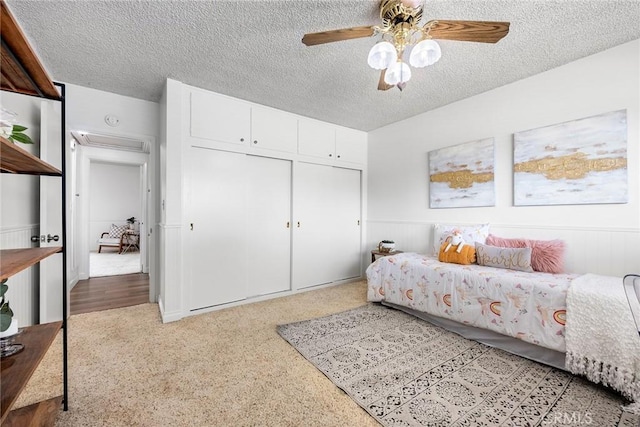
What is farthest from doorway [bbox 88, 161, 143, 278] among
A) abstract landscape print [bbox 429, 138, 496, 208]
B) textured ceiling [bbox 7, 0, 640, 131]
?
abstract landscape print [bbox 429, 138, 496, 208]

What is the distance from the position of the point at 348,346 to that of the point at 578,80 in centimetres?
308

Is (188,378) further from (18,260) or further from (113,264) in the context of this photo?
(113,264)

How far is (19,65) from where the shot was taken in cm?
110

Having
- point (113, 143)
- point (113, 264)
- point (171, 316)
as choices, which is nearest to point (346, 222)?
point (171, 316)

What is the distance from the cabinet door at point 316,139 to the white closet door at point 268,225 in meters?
0.38

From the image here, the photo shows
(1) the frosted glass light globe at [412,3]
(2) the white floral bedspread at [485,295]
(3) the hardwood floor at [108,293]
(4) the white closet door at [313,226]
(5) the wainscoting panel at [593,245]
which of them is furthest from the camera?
(4) the white closet door at [313,226]

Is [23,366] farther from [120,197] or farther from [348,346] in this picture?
[120,197]

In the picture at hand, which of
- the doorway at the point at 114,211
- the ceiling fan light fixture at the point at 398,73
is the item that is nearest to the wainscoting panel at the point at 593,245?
the ceiling fan light fixture at the point at 398,73

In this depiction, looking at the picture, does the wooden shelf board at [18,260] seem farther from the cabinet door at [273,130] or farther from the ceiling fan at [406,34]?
the cabinet door at [273,130]

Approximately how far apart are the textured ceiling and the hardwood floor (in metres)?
2.45

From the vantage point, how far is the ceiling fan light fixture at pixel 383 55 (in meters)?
1.58

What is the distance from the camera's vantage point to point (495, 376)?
1.80 metres

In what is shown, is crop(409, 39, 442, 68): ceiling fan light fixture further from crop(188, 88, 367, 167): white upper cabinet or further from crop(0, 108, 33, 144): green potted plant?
crop(188, 88, 367, 167): white upper cabinet

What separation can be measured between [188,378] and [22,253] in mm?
1180
